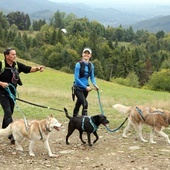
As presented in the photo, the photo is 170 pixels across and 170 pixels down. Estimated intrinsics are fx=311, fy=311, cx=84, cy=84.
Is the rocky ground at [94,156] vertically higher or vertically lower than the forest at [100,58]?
higher

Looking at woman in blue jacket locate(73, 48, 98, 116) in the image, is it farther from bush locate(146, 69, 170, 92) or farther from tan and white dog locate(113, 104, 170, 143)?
bush locate(146, 69, 170, 92)

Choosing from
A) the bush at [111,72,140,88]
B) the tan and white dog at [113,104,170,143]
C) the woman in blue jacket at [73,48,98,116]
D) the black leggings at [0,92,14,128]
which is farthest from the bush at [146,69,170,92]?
the black leggings at [0,92,14,128]

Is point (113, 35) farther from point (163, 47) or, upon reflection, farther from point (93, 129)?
point (93, 129)

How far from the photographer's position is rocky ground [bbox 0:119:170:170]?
7527 mm

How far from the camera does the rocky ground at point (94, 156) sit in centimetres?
753

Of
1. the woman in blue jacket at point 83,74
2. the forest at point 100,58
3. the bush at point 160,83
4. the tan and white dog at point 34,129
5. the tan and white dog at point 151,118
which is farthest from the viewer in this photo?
the forest at point 100,58

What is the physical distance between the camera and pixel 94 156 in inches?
324

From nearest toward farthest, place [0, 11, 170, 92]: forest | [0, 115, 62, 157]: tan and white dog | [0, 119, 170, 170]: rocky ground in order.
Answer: [0, 119, 170, 170]: rocky ground < [0, 115, 62, 157]: tan and white dog < [0, 11, 170, 92]: forest

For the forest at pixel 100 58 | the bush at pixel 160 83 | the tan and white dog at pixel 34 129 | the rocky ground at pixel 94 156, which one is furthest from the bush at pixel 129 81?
the tan and white dog at pixel 34 129

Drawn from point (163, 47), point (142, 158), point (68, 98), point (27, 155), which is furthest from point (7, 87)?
point (163, 47)

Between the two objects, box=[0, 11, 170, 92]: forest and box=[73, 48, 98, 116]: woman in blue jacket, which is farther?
box=[0, 11, 170, 92]: forest

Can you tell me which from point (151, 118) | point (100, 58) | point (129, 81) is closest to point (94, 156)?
point (151, 118)

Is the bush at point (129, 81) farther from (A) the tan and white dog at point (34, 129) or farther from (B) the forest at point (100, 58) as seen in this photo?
(A) the tan and white dog at point (34, 129)

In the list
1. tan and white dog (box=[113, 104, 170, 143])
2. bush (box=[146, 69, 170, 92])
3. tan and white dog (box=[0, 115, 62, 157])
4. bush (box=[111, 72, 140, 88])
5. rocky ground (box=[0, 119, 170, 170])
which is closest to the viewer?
rocky ground (box=[0, 119, 170, 170])
